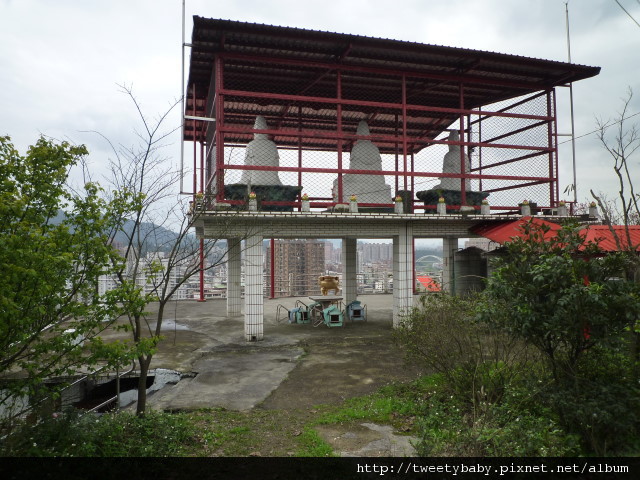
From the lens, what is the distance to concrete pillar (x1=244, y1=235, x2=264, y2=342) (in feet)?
41.6

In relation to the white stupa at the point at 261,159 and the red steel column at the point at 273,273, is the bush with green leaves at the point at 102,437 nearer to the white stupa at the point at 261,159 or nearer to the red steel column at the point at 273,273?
the white stupa at the point at 261,159

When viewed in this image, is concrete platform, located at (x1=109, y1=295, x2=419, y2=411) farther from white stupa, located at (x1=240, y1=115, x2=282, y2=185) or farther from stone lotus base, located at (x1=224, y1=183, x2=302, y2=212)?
white stupa, located at (x1=240, y1=115, x2=282, y2=185)

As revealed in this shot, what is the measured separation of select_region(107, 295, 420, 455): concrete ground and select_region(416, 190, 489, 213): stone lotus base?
4.87 meters

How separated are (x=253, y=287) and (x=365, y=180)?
5.53 metres

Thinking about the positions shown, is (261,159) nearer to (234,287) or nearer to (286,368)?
(234,287)

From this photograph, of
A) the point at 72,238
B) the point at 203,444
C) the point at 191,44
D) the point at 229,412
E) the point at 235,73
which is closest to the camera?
the point at 72,238

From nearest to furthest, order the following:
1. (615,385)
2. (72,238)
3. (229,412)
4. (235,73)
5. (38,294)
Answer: (38,294)
(72,238)
(615,385)
(229,412)
(235,73)

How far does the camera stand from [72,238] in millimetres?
4773

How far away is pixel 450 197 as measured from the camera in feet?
51.6

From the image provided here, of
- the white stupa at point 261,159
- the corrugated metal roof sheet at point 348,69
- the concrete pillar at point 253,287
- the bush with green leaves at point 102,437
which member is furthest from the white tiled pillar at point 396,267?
the bush with green leaves at point 102,437

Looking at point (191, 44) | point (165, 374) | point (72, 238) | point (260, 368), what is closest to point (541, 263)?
point (72, 238)

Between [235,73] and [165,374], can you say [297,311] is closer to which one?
[165,374]

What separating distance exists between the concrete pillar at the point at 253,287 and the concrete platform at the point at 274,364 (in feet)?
1.40

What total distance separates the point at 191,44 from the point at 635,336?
1232 centimetres
